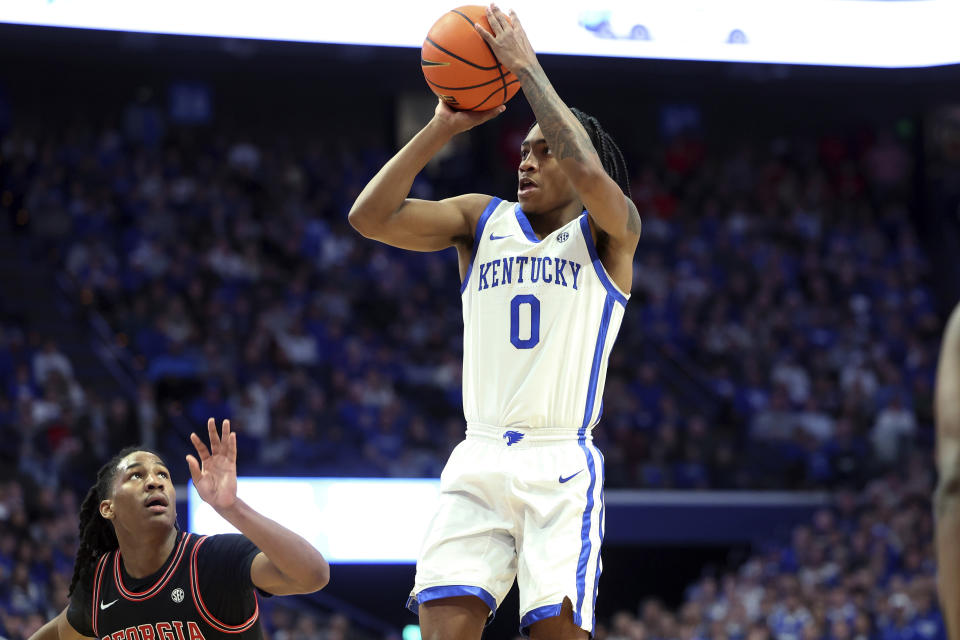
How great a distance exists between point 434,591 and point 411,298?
11.7 m

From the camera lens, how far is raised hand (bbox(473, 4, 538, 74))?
14.3 feet

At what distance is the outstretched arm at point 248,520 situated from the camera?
4039 mm

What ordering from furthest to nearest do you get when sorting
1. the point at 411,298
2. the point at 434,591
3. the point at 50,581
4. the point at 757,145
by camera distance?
the point at 757,145 → the point at 411,298 → the point at 50,581 → the point at 434,591

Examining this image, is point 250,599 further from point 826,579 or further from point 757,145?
point 757,145

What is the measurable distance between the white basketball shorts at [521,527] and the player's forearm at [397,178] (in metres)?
0.82

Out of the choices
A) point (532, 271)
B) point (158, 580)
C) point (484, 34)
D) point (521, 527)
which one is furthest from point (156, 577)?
point (484, 34)

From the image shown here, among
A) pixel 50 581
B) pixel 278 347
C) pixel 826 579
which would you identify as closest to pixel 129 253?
pixel 278 347

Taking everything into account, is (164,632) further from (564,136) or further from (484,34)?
(484,34)

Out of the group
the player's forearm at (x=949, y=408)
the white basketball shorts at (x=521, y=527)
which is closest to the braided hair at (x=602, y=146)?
the white basketball shorts at (x=521, y=527)

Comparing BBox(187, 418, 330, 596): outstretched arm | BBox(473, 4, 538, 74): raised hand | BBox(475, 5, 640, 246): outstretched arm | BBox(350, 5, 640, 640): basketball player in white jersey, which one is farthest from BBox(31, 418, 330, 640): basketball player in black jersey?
BBox(473, 4, 538, 74): raised hand

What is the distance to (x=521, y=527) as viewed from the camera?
4.32 meters

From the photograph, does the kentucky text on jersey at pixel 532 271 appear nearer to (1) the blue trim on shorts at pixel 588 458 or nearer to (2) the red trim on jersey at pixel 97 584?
(1) the blue trim on shorts at pixel 588 458

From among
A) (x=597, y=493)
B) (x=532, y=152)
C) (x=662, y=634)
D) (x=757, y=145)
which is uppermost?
(x=757, y=145)

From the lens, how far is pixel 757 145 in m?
20.8
